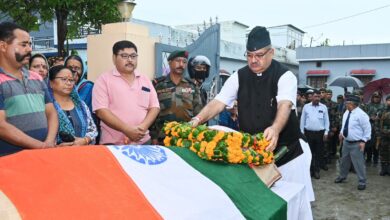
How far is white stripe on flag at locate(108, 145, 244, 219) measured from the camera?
159cm

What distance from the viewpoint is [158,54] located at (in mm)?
5484

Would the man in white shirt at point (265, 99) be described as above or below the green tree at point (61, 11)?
below

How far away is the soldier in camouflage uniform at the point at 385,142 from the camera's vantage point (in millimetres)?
8208

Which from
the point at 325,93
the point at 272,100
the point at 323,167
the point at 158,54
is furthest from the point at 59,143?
the point at 325,93

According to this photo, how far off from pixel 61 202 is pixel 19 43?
181 cm

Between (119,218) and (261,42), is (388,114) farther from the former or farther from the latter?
(119,218)

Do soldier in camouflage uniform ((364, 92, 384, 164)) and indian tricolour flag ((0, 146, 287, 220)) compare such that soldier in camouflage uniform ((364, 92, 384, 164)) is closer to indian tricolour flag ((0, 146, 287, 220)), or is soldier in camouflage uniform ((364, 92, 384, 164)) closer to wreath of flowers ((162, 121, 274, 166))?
wreath of flowers ((162, 121, 274, 166))

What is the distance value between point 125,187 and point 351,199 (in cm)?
553

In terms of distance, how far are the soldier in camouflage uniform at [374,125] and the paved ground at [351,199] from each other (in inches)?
58.1

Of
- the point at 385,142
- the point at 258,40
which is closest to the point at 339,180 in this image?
the point at 385,142

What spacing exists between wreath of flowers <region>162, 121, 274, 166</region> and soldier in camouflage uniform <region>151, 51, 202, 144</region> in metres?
1.68

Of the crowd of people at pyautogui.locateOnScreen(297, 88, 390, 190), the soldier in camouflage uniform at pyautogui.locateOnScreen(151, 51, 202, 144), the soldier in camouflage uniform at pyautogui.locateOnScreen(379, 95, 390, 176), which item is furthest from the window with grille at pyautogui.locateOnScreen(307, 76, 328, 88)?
the soldier in camouflage uniform at pyautogui.locateOnScreen(151, 51, 202, 144)

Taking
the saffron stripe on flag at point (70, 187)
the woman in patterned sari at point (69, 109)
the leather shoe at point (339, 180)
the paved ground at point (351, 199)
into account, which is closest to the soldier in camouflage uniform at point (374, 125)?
the paved ground at point (351, 199)

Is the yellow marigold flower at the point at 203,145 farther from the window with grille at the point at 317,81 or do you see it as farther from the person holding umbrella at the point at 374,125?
the window with grille at the point at 317,81
